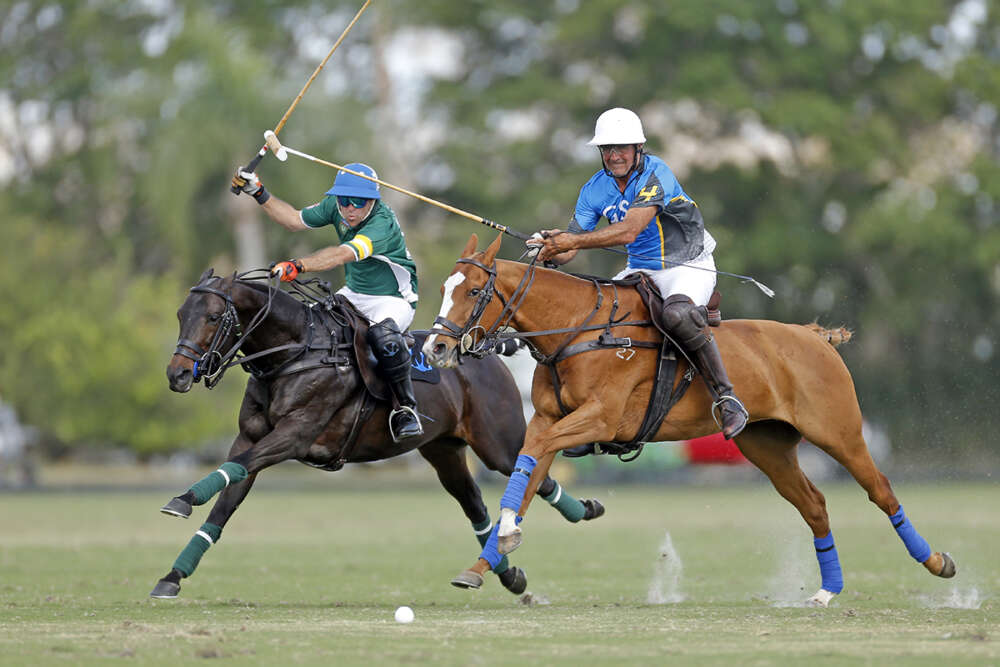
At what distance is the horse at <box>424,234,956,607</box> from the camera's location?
9.39 metres

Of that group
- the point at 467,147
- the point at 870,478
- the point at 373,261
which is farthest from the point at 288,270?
the point at 467,147

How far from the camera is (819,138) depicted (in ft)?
124

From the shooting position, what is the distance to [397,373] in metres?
10.9

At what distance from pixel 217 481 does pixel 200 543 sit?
0.85 metres

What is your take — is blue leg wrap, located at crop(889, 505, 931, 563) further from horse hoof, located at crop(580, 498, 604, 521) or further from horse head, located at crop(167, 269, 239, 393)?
horse head, located at crop(167, 269, 239, 393)

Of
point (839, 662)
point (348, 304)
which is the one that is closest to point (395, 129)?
point (348, 304)

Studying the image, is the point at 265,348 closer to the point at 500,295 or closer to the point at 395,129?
the point at 500,295

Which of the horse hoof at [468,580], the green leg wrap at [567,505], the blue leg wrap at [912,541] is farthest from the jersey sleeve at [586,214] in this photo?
the blue leg wrap at [912,541]

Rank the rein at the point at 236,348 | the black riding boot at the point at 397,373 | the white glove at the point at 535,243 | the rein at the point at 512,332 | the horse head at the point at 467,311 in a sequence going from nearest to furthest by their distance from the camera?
1. the horse head at the point at 467,311
2. the rein at the point at 512,332
3. the white glove at the point at 535,243
4. the rein at the point at 236,348
5. the black riding boot at the point at 397,373

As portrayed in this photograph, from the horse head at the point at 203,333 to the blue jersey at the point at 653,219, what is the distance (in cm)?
236

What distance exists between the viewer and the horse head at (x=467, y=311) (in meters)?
9.19

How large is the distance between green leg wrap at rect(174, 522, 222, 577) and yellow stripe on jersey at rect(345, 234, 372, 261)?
6.78 ft

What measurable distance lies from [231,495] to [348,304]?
1.63m

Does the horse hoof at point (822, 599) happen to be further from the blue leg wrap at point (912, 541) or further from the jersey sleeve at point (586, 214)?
the jersey sleeve at point (586, 214)
